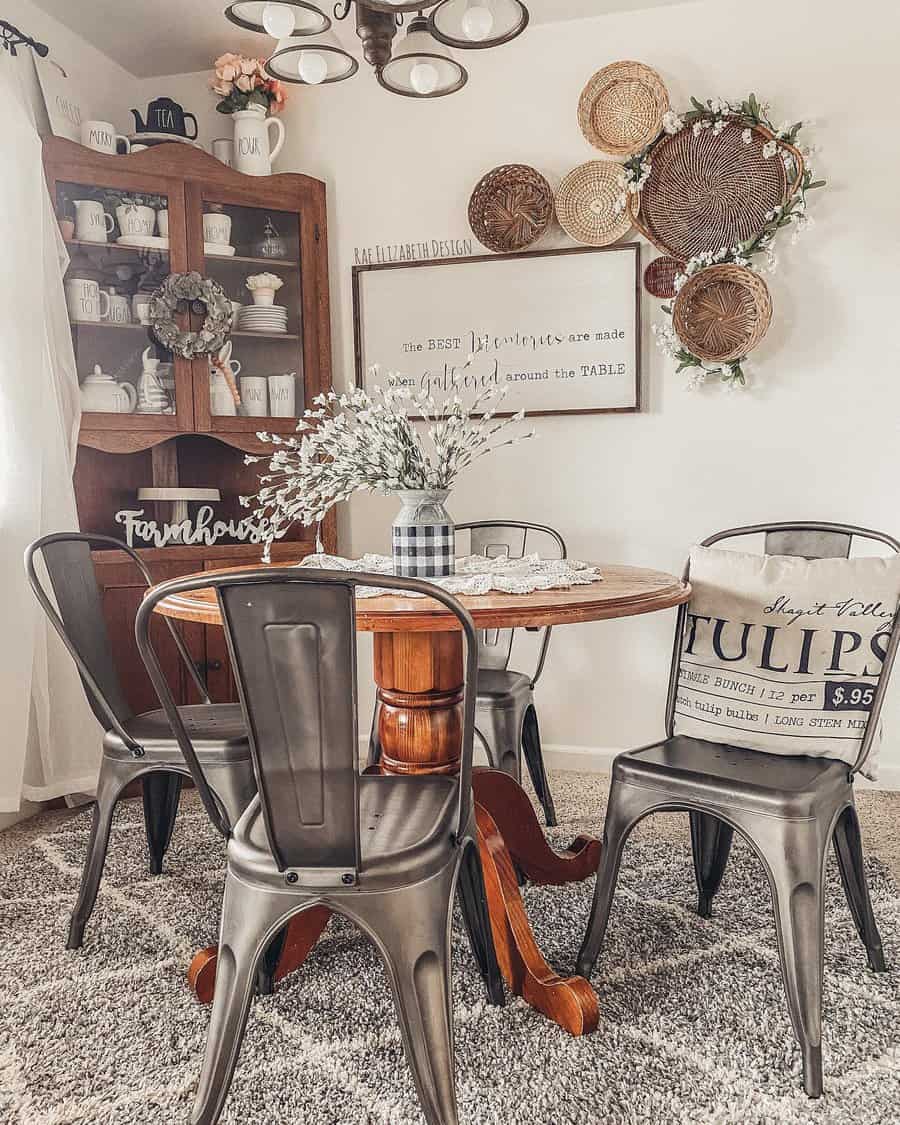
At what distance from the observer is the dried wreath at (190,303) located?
2.96 m

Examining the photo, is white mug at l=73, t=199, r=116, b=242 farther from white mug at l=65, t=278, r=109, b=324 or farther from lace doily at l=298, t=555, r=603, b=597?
lace doily at l=298, t=555, r=603, b=597

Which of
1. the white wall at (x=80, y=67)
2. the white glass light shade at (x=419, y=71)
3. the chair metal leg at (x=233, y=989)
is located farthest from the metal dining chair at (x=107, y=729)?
the white wall at (x=80, y=67)

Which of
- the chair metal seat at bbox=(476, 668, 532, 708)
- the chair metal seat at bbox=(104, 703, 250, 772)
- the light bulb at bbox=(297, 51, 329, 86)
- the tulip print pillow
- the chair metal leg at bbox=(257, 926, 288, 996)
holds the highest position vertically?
the light bulb at bbox=(297, 51, 329, 86)

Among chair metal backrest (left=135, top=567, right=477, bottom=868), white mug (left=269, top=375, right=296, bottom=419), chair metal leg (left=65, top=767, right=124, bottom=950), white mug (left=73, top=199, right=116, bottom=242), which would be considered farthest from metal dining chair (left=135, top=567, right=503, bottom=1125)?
white mug (left=73, top=199, right=116, bottom=242)

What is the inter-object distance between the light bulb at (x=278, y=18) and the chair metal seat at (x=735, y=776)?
157cm

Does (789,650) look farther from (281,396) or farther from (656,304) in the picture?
(281,396)

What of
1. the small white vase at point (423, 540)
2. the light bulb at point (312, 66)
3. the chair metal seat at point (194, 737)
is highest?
the light bulb at point (312, 66)

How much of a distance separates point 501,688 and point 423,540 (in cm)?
64

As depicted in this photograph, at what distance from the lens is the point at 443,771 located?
1788 millimetres

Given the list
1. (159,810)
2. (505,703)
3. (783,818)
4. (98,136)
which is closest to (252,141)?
(98,136)

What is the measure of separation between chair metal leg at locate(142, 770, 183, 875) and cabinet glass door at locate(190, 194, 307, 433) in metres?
1.26

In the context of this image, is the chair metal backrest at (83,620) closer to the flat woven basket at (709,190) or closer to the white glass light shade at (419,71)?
the white glass light shade at (419,71)

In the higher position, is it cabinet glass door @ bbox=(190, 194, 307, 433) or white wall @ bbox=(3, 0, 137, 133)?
white wall @ bbox=(3, 0, 137, 133)

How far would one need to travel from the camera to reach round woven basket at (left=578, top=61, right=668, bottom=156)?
2912 mm
